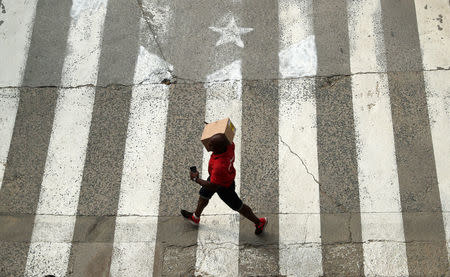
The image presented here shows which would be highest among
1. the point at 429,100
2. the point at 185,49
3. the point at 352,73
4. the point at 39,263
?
the point at 185,49

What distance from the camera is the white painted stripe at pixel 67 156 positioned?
605cm

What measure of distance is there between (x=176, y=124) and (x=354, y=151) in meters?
2.57

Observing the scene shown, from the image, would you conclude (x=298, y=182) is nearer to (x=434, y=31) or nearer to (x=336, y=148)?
(x=336, y=148)

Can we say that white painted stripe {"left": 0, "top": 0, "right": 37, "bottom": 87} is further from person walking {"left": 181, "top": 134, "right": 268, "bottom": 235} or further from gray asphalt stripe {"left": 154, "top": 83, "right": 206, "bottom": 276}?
person walking {"left": 181, "top": 134, "right": 268, "bottom": 235}

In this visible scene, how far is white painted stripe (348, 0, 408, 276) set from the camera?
5.76m

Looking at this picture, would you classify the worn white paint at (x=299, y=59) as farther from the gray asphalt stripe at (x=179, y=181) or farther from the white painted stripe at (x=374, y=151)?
the gray asphalt stripe at (x=179, y=181)

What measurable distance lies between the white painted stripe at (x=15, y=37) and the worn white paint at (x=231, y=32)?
3.10 metres

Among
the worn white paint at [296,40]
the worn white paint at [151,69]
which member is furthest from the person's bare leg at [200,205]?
the worn white paint at [296,40]

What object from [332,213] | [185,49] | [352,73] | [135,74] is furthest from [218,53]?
[332,213]

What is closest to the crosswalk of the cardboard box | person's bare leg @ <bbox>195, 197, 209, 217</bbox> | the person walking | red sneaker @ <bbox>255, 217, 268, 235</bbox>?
red sneaker @ <bbox>255, 217, 268, 235</bbox>

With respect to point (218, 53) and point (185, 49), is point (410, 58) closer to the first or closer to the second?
point (218, 53)

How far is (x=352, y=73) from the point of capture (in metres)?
6.93

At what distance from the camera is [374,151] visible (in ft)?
20.9

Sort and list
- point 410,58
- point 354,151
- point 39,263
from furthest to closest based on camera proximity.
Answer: point 410,58
point 354,151
point 39,263
